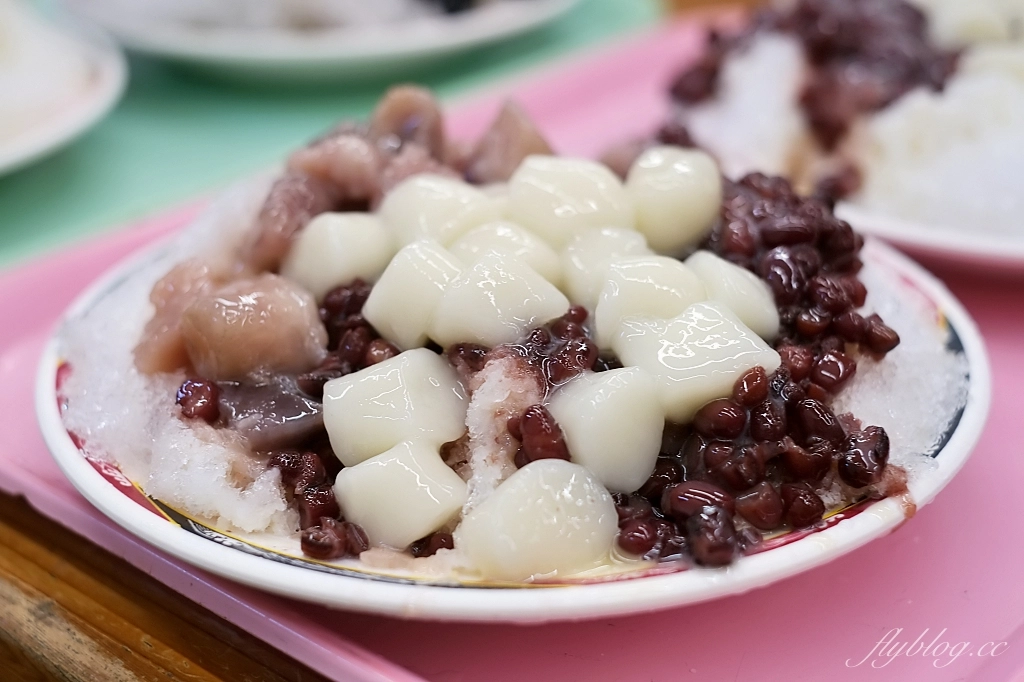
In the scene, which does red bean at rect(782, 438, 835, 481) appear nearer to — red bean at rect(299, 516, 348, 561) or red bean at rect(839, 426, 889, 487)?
red bean at rect(839, 426, 889, 487)

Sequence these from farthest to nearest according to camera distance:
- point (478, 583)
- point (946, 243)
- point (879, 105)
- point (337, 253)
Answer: point (879, 105) < point (946, 243) < point (337, 253) < point (478, 583)

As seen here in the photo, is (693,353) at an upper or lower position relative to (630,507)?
upper

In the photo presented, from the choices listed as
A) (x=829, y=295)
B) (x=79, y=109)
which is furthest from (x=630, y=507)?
(x=79, y=109)

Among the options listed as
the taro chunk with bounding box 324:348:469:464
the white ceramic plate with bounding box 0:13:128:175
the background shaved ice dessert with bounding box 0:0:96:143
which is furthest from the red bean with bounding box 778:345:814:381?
the background shaved ice dessert with bounding box 0:0:96:143

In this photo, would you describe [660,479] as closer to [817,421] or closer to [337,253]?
[817,421]

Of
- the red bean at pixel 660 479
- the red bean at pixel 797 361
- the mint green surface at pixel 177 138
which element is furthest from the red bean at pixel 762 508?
the mint green surface at pixel 177 138

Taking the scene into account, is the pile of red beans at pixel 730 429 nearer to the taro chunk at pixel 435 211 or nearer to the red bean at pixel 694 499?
the red bean at pixel 694 499

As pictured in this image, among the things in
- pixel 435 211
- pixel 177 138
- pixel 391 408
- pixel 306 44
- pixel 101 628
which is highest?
pixel 435 211
